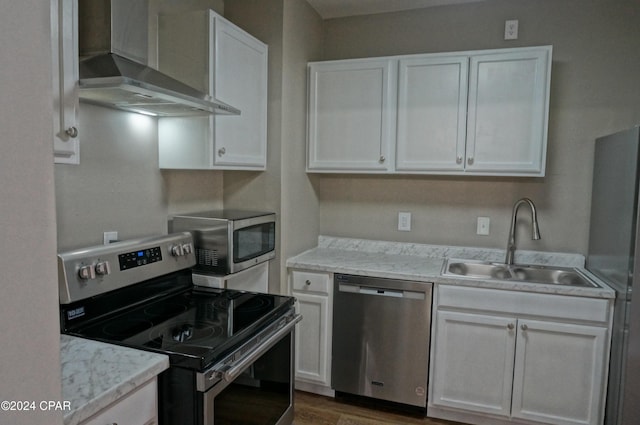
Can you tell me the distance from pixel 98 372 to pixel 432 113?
2170 millimetres

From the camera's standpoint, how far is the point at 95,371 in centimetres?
114

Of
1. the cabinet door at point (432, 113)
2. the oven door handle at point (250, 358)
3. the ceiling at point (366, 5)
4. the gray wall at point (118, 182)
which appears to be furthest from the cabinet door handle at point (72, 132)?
the ceiling at point (366, 5)

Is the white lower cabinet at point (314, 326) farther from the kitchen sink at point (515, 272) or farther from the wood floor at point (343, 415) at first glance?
the kitchen sink at point (515, 272)

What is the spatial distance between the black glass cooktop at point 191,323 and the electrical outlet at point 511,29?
84.9 inches

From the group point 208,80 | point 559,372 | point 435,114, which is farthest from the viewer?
point 435,114

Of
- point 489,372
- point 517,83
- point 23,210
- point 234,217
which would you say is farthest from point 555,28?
point 23,210

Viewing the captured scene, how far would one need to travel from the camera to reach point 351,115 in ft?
8.79

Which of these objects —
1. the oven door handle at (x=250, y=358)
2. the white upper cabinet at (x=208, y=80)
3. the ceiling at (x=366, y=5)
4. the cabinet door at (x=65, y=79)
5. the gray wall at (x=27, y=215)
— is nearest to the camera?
the gray wall at (x=27, y=215)

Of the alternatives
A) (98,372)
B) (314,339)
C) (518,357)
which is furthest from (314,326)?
(98,372)

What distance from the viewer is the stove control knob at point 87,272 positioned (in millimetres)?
1462

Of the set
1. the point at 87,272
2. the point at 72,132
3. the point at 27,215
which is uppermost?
the point at 72,132

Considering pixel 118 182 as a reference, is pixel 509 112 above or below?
above

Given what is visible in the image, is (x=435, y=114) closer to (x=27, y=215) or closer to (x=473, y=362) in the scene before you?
(x=473, y=362)

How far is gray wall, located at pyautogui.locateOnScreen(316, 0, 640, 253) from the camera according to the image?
2441mm
